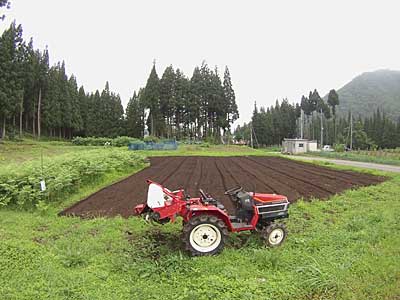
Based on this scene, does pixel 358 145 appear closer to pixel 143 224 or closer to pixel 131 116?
pixel 131 116

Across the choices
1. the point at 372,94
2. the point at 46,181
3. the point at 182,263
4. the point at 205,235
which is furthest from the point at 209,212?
the point at 372,94

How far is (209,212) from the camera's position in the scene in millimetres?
5176

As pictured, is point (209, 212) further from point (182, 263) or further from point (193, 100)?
point (193, 100)

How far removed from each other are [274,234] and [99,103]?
187ft

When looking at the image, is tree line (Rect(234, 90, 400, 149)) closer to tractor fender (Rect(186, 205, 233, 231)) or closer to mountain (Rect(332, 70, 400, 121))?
mountain (Rect(332, 70, 400, 121))

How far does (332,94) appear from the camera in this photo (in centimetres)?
7844

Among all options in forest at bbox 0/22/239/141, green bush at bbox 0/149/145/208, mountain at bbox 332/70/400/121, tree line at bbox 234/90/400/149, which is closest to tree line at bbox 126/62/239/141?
forest at bbox 0/22/239/141

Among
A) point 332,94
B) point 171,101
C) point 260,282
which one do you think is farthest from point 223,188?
point 332,94

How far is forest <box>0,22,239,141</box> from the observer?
38.2 metres

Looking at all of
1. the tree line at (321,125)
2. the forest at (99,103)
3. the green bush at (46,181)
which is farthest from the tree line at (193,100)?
the green bush at (46,181)

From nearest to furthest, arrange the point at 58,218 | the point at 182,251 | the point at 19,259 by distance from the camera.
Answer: the point at 19,259, the point at 182,251, the point at 58,218

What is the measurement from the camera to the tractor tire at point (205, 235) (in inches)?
194

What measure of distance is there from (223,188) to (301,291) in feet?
23.0

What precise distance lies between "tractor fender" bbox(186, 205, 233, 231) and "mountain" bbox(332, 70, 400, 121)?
12401 cm
